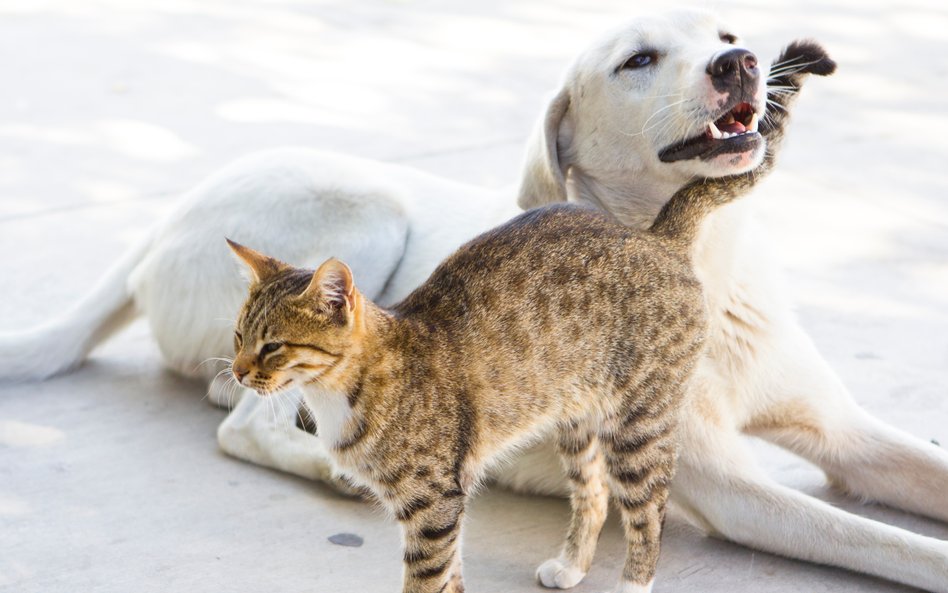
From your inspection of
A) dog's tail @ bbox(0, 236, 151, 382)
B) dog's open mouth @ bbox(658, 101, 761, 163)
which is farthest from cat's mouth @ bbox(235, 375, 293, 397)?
dog's tail @ bbox(0, 236, 151, 382)

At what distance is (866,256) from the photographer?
4828mm

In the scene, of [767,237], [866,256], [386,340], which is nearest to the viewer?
[386,340]

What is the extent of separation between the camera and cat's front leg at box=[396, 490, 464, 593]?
8.72 feet

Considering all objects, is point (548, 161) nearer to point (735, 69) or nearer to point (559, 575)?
point (735, 69)

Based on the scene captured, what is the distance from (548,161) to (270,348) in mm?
1047

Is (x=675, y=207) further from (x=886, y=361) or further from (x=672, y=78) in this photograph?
(x=886, y=361)

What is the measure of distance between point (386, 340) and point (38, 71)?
4752mm

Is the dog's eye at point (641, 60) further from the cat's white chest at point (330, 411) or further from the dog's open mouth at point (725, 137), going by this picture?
the cat's white chest at point (330, 411)

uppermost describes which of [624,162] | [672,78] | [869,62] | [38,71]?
[672,78]

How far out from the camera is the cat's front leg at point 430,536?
2.66 meters

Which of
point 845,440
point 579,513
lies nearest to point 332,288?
point 579,513

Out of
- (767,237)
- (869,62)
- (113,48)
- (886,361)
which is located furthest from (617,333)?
(113,48)

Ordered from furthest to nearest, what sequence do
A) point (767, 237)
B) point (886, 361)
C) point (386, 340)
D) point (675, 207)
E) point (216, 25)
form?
point (216, 25), point (886, 361), point (767, 237), point (675, 207), point (386, 340)

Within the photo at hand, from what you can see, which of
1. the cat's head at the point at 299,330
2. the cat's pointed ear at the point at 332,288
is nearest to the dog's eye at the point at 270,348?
the cat's head at the point at 299,330
